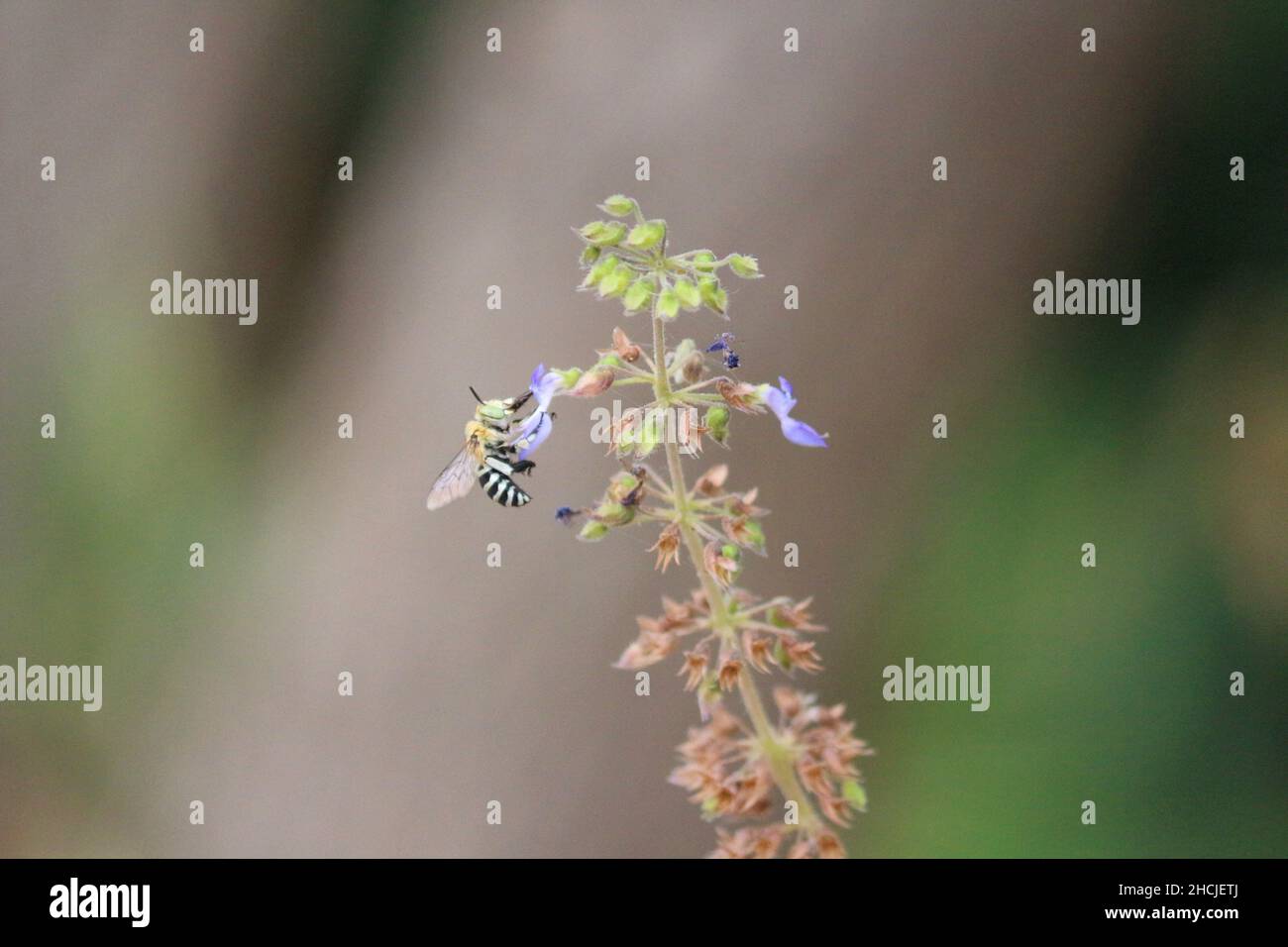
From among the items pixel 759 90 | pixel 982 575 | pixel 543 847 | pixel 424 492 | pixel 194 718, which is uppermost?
pixel 759 90

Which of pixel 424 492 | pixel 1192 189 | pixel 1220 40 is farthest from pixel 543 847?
pixel 1220 40

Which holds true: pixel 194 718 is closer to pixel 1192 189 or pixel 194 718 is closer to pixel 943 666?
pixel 943 666

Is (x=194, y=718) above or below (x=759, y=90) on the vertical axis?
below

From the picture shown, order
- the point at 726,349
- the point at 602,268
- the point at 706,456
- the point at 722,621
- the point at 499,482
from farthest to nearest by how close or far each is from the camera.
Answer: the point at 706,456 < the point at 499,482 < the point at 726,349 < the point at 602,268 < the point at 722,621

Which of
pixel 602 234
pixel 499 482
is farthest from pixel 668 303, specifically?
pixel 499 482

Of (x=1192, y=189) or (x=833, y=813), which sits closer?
(x=833, y=813)

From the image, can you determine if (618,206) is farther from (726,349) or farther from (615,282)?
(726,349)
